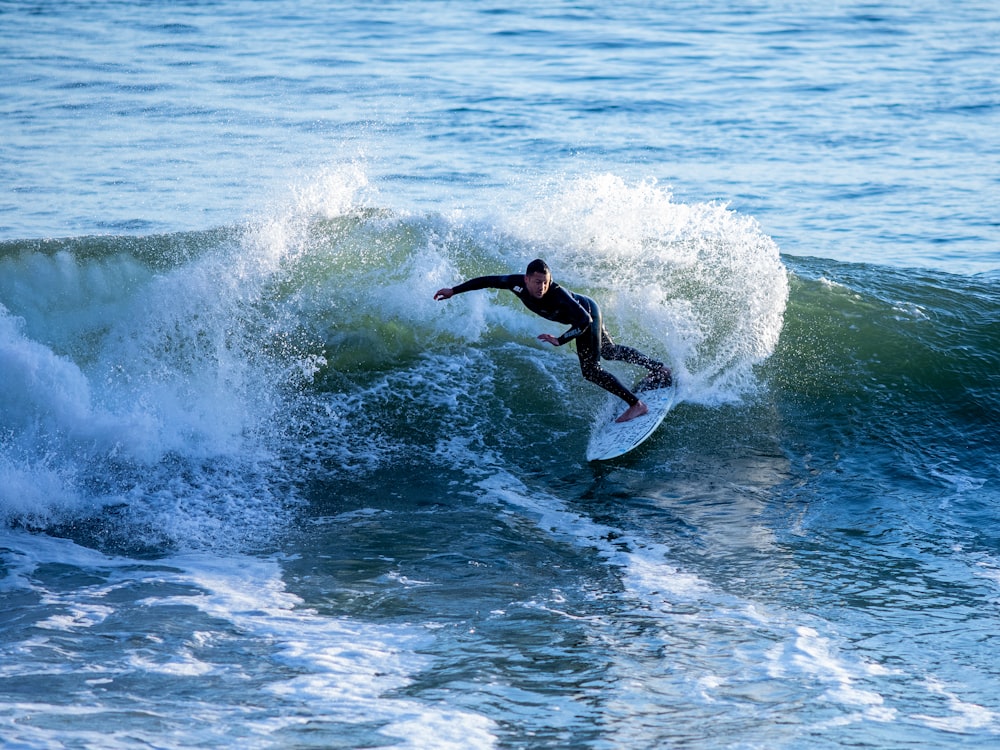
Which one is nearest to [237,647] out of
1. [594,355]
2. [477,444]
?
[477,444]

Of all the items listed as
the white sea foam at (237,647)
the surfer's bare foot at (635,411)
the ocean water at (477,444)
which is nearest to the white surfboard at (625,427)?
the surfer's bare foot at (635,411)

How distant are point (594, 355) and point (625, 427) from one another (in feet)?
2.67

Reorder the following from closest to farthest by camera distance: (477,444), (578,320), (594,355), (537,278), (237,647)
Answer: (237,647)
(537,278)
(578,320)
(594,355)
(477,444)

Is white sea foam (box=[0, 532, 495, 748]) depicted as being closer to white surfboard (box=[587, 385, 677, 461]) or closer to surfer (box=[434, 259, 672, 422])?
surfer (box=[434, 259, 672, 422])

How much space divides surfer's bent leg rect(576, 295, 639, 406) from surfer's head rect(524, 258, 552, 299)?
1.88 ft

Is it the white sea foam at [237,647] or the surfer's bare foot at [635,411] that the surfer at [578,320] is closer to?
the surfer's bare foot at [635,411]

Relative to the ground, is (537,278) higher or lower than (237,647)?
higher

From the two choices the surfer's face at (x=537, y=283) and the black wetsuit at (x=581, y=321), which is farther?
the black wetsuit at (x=581, y=321)

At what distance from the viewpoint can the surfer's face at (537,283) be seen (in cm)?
846

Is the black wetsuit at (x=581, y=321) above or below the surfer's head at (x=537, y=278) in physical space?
below

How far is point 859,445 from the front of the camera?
32.0 ft

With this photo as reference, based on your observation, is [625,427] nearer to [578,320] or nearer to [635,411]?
[635,411]

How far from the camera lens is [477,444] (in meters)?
9.77

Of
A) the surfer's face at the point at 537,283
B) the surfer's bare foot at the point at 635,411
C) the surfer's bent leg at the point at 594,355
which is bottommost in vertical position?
the surfer's bare foot at the point at 635,411
